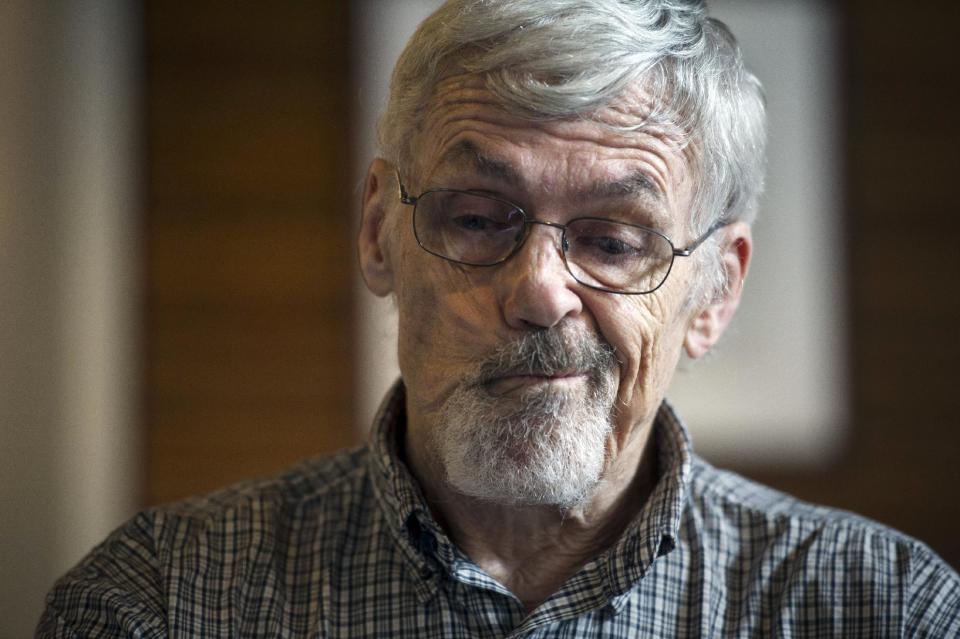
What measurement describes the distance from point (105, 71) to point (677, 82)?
86.3 inches

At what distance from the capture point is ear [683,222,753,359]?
147 cm

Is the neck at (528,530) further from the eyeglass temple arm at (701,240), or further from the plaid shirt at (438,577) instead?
Result: the eyeglass temple arm at (701,240)

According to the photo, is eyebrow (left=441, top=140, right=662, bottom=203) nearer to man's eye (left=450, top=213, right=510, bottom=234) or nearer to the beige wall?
man's eye (left=450, top=213, right=510, bottom=234)

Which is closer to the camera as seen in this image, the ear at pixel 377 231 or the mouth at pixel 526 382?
the mouth at pixel 526 382

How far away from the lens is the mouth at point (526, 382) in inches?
→ 49.6

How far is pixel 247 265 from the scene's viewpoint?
3.14 meters

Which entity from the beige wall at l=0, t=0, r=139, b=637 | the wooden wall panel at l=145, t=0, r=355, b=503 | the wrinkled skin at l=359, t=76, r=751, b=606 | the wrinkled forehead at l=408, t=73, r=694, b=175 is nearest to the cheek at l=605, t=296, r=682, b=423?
the wrinkled skin at l=359, t=76, r=751, b=606

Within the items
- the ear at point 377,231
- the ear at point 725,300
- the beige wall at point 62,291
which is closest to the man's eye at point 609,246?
the ear at point 725,300

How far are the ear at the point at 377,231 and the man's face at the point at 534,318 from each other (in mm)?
123

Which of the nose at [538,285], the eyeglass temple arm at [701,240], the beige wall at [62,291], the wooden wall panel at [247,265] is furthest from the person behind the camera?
the wooden wall panel at [247,265]

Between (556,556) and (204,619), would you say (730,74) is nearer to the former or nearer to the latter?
(556,556)

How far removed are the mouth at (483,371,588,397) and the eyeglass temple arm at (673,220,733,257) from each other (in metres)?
0.21

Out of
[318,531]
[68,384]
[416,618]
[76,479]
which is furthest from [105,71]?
[416,618]

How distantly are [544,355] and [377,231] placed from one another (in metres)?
0.37
